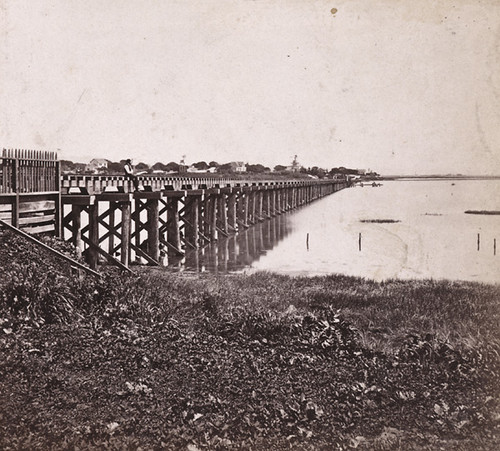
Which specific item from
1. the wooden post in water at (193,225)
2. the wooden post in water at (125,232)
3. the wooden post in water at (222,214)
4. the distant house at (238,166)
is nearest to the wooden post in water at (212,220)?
the wooden post in water at (222,214)

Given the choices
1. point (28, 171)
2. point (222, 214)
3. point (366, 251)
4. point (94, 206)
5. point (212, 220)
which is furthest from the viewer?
point (222, 214)

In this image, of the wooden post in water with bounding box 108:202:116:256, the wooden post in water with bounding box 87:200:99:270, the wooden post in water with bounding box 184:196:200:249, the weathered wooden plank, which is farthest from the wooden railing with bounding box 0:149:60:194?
the wooden post in water with bounding box 184:196:200:249

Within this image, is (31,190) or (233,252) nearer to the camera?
(31,190)

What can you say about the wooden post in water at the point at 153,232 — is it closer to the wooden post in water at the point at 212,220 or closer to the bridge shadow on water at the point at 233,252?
the bridge shadow on water at the point at 233,252

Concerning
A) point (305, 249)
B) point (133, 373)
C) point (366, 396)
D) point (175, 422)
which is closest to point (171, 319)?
point (133, 373)

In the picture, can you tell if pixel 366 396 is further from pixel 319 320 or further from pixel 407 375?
pixel 319 320

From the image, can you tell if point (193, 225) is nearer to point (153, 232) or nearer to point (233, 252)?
point (233, 252)

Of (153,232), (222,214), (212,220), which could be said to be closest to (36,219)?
(153,232)
